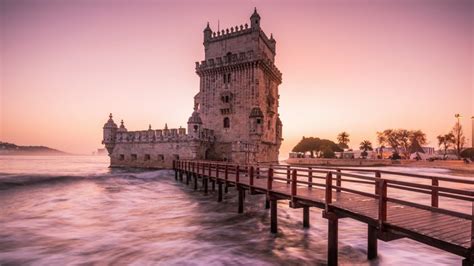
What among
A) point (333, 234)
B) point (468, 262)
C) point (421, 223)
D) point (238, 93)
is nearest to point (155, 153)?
point (238, 93)

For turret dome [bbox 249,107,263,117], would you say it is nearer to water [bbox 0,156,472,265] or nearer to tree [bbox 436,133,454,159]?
water [bbox 0,156,472,265]

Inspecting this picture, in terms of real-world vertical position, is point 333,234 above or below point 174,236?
above

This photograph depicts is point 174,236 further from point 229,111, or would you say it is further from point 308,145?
point 308,145

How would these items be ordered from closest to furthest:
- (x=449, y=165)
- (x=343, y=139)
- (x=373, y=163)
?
(x=449, y=165)
(x=373, y=163)
(x=343, y=139)

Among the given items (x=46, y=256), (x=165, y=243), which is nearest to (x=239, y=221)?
(x=165, y=243)

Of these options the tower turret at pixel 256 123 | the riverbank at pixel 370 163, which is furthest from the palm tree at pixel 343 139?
the tower turret at pixel 256 123

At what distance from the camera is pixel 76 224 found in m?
14.3

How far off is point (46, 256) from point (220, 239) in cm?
628

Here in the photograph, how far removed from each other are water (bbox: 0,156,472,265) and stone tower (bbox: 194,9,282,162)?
49.1 ft

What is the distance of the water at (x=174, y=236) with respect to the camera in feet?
32.4

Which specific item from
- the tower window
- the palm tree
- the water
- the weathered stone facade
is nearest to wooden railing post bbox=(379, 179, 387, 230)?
the water

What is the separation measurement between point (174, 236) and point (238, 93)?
85.4ft

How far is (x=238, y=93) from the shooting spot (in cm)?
3638

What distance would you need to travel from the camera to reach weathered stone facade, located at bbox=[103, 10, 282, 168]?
1367 inches
